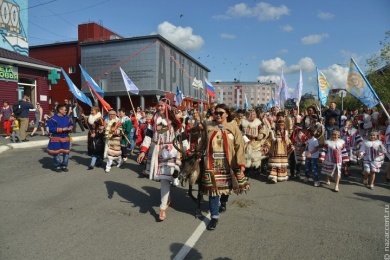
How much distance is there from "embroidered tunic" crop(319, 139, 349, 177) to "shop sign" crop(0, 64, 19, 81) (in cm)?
1710

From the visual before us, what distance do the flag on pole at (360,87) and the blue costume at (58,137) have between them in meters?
7.19

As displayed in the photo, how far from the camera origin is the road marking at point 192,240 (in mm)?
3554

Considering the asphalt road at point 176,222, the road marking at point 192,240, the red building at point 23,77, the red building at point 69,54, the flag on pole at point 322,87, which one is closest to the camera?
the road marking at point 192,240

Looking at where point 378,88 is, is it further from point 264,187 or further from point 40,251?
point 40,251

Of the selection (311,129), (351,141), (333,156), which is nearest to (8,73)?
(311,129)

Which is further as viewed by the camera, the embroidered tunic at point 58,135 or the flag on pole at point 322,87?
the flag on pole at point 322,87

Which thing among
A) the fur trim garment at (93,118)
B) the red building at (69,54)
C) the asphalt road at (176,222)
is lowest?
the asphalt road at (176,222)

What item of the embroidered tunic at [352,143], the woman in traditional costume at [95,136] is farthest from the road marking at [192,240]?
the embroidered tunic at [352,143]

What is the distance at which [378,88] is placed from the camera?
69.4 feet

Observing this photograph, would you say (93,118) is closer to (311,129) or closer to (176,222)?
(176,222)

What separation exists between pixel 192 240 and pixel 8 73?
17.2 meters

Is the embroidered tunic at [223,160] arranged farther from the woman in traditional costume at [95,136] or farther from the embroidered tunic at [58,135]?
the embroidered tunic at [58,135]

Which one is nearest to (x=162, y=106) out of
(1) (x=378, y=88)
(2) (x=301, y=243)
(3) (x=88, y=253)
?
(3) (x=88, y=253)

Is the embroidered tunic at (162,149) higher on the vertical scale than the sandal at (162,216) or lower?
higher
